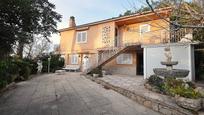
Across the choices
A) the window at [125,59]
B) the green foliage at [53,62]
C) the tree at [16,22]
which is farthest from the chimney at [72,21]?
the tree at [16,22]

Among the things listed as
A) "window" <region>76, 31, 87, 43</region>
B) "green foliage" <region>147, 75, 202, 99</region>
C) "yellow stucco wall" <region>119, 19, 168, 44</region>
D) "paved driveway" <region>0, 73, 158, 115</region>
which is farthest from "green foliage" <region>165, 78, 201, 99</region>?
"window" <region>76, 31, 87, 43</region>

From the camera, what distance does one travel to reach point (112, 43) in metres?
18.0

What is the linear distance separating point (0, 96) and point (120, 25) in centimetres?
1389

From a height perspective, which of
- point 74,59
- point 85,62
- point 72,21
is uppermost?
point 72,21

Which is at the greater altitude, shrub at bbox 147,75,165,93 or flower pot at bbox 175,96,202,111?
shrub at bbox 147,75,165,93

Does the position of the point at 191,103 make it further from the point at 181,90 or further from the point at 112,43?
the point at 112,43

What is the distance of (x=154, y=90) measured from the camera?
776 centimetres

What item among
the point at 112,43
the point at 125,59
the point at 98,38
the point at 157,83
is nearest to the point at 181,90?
the point at 157,83

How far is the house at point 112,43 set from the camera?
16031 millimetres

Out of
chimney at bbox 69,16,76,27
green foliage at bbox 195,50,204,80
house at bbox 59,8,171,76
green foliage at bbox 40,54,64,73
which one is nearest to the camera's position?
green foliage at bbox 195,50,204,80

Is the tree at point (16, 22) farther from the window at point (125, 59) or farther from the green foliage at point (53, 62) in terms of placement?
the green foliage at point (53, 62)

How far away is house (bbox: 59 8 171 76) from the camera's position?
16.0 m

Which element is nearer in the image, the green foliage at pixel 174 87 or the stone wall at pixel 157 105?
the stone wall at pixel 157 105

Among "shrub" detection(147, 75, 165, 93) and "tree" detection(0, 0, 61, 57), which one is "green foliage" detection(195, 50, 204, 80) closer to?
"shrub" detection(147, 75, 165, 93)
